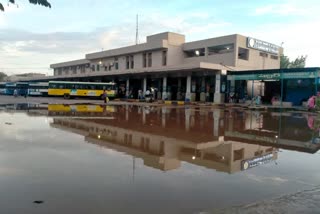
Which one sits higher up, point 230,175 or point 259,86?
point 259,86

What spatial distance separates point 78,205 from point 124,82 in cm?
5070

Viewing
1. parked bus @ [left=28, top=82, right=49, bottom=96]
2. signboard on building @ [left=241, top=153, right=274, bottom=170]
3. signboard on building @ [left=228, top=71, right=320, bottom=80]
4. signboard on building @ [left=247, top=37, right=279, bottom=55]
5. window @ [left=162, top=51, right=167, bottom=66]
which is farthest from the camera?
parked bus @ [left=28, top=82, right=49, bottom=96]

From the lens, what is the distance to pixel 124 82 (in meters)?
54.8

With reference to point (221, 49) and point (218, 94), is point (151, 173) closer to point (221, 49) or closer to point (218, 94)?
point (218, 94)

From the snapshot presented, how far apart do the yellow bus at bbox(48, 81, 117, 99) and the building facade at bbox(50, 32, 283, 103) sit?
3535 mm

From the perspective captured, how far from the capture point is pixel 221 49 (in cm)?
4469

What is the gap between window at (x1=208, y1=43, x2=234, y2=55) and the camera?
41.8 m

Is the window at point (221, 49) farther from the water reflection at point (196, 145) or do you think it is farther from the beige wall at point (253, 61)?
the water reflection at point (196, 145)

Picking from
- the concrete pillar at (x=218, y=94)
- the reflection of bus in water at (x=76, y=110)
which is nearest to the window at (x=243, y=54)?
the concrete pillar at (x=218, y=94)

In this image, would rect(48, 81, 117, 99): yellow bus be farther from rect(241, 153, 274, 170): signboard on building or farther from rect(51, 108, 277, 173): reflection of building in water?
rect(241, 153, 274, 170): signboard on building

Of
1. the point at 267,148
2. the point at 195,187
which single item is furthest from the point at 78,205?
the point at 267,148

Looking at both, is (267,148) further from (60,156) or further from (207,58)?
(207,58)

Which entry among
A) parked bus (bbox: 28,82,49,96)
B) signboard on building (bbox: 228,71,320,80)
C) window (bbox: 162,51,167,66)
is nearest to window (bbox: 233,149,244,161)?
signboard on building (bbox: 228,71,320,80)

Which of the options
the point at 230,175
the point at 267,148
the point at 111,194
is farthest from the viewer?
the point at 267,148
